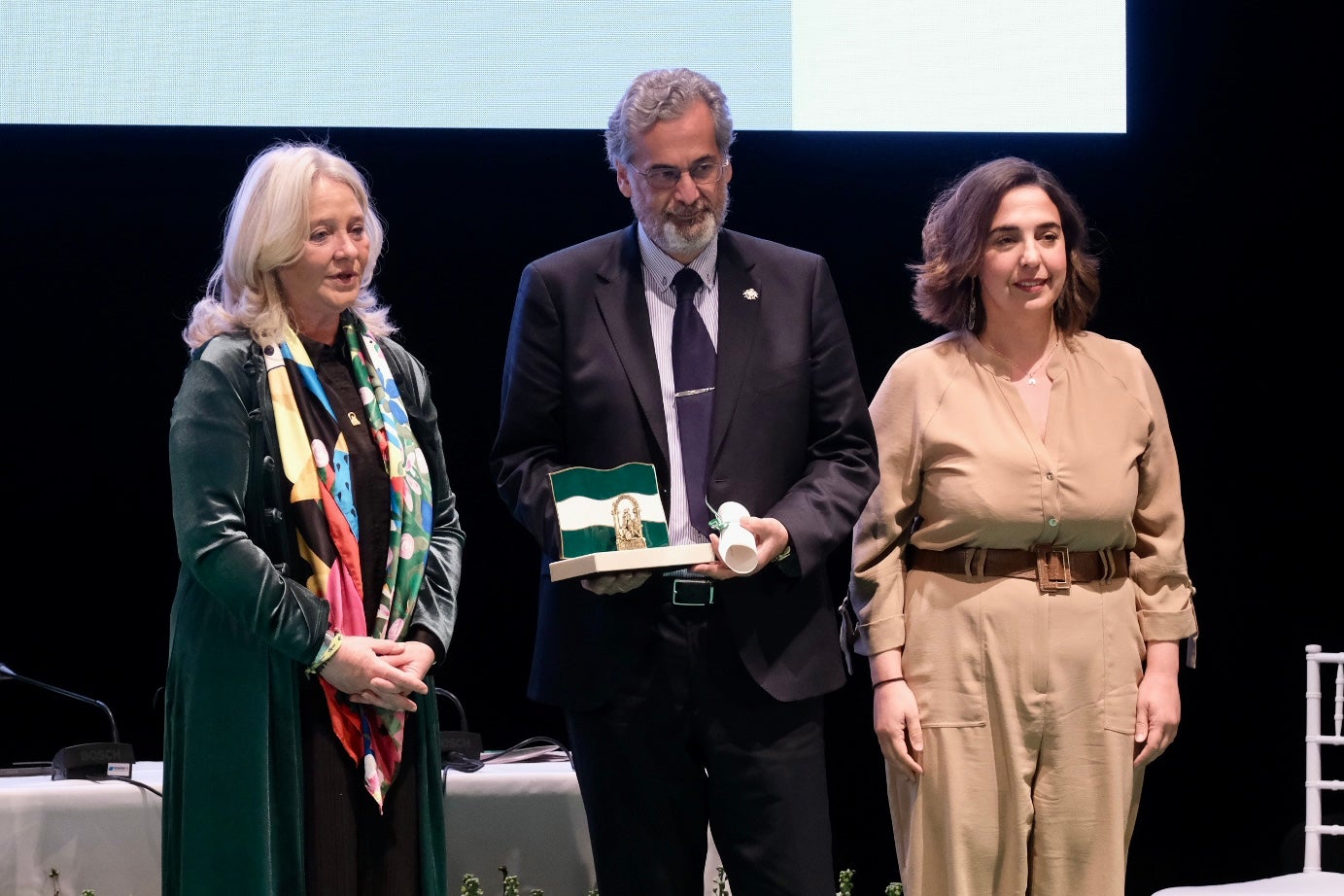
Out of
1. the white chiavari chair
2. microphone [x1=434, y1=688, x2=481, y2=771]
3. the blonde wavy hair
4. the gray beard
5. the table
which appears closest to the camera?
the blonde wavy hair

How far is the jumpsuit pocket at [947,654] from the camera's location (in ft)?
7.95

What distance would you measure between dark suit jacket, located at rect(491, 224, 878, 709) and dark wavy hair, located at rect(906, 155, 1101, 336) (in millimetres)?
270

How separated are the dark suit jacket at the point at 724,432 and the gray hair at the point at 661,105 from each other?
0.54ft

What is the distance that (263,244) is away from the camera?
7.47ft

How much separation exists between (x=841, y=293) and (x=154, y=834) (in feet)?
6.92

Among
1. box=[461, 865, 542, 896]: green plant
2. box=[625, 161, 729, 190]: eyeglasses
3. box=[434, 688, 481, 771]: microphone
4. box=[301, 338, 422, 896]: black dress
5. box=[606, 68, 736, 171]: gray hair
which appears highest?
box=[606, 68, 736, 171]: gray hair

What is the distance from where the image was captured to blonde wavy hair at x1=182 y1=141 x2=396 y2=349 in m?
2.27

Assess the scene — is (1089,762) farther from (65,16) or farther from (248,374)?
(65,16)

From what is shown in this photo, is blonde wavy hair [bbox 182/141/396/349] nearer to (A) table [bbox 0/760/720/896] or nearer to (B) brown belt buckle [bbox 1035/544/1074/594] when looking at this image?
(A) table [bbox 0/760/720/896]

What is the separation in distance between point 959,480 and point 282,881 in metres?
1.18

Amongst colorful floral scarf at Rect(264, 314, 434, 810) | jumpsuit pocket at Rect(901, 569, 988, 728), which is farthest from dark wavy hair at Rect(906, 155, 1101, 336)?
colorful floral scarf at Rect(264, 314, 434, 810)

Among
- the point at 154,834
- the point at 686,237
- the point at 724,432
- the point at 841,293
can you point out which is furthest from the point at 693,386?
the point at 841,293

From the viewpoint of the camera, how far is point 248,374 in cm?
222

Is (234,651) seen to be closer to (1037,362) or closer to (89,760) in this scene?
(89,760)
